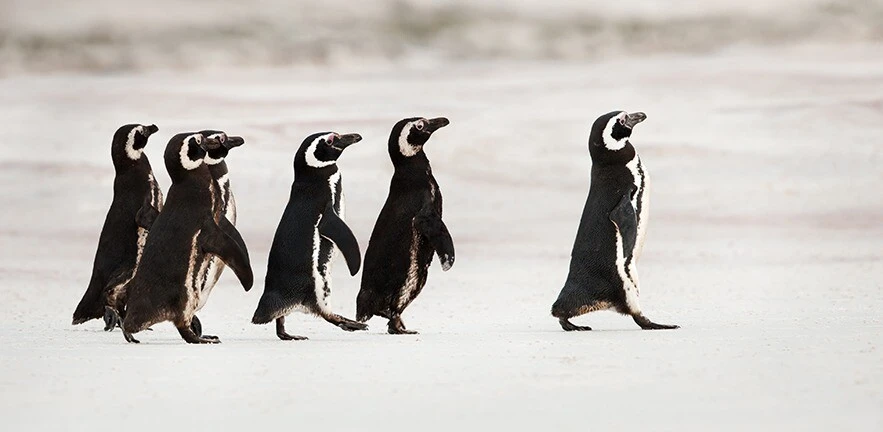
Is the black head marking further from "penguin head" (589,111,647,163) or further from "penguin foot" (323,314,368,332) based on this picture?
"penguin head" (589,111,647,163)

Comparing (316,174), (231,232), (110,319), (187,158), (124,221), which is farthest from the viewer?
(110,319)

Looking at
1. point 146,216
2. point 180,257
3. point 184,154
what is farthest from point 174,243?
point 146,216

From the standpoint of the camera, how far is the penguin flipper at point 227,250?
788 centimetres

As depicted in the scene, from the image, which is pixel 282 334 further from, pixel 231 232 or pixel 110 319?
pixel 110 319

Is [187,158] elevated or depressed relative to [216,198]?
elevated

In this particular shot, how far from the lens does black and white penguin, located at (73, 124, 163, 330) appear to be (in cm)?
901

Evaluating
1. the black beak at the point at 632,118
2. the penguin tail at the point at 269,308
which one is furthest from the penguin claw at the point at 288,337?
the black beak at the point at 632,118

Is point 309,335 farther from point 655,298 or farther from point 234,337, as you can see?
point 655,298

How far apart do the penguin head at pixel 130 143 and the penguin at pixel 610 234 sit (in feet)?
9.17

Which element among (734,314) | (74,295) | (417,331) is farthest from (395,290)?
(74,295)

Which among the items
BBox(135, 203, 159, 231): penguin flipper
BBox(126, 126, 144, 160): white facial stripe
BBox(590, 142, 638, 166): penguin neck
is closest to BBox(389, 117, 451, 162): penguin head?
BBox(590, 142, 638, 166): penguin neck

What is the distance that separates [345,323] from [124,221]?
164 cm

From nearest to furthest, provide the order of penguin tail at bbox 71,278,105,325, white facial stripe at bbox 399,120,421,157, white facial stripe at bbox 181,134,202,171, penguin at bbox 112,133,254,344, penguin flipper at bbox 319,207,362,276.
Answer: penguin at bbox 112,133,254,344, white facial stripe at bbox 181,134,202,171, penguin flipper at bbox 319,207,362,276, white facial stripe at bbox 399,120,421,157, penguin tail at bbox 71,278,105,325

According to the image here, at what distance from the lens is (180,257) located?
785 centimetres
